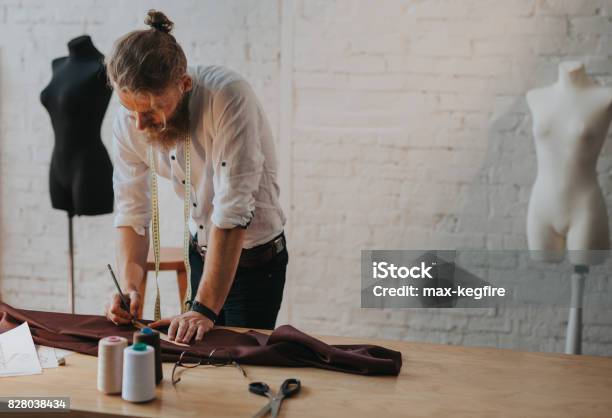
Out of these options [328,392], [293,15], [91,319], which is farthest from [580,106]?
[91,319]

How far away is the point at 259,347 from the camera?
201cm

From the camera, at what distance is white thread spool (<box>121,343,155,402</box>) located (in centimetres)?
169

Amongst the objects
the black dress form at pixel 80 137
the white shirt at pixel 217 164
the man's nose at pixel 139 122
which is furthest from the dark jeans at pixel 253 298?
the black dress form at pixel 80 137

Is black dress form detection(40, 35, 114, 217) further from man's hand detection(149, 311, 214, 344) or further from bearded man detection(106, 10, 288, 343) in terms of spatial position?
man's hand detection(149, 311, 214, 344)

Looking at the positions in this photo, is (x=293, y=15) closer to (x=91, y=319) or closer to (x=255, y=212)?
(x=255, y=212)

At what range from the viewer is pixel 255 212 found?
2.53 meters

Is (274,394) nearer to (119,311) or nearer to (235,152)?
(119,311)

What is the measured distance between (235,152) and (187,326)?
21.1 inches

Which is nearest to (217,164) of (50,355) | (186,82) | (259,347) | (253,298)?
(186,82)

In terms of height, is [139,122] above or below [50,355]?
above

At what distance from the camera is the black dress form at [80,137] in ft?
11.4

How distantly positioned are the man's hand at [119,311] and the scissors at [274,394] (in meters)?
0.57

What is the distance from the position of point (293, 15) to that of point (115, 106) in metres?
1.13

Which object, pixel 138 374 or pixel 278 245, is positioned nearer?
pixel 138 374
